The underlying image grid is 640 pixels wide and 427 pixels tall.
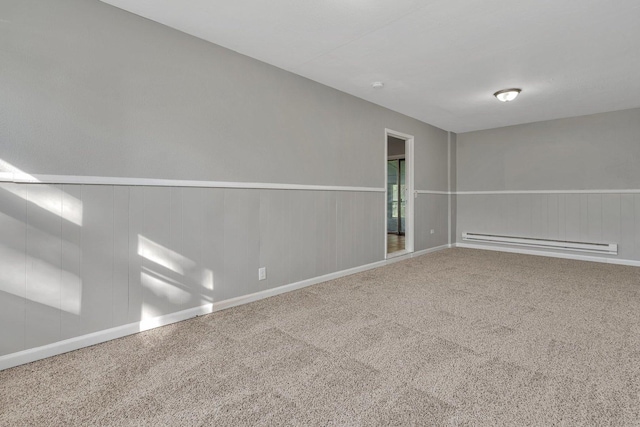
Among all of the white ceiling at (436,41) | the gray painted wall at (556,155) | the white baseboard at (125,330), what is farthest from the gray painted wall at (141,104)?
the gray painted wall at (556,155)

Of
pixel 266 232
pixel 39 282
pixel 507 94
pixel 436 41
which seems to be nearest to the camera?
pixel 39 282

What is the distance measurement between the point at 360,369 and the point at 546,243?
16.9 feet

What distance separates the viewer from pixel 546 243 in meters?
A: 5.39

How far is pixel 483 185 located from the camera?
6199 mm

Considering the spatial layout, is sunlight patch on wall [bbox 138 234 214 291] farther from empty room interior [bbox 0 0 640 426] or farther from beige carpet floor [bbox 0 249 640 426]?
beige carpet floor [bbox 0 249 640 426]

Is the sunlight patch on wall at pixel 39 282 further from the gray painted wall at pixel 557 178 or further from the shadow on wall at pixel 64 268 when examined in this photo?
the gray painted wall at pixel 557 178

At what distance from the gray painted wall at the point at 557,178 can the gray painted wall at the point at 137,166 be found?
4.04 meters

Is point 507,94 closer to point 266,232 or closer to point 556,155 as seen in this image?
Answer: point 556,155

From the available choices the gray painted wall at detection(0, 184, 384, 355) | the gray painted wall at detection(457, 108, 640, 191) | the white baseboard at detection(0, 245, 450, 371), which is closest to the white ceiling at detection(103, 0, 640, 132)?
the gray painted wall at detection(457, 108, 640, 191)

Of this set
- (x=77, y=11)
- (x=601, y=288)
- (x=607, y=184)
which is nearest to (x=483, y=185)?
(x=607, y=184)

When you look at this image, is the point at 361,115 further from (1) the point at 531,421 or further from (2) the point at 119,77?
(1) the point at 531,421

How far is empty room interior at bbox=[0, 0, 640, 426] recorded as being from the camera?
1642 mm

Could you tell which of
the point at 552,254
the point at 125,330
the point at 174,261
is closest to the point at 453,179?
the point at 552,254

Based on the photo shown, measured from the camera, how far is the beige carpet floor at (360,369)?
146cm
